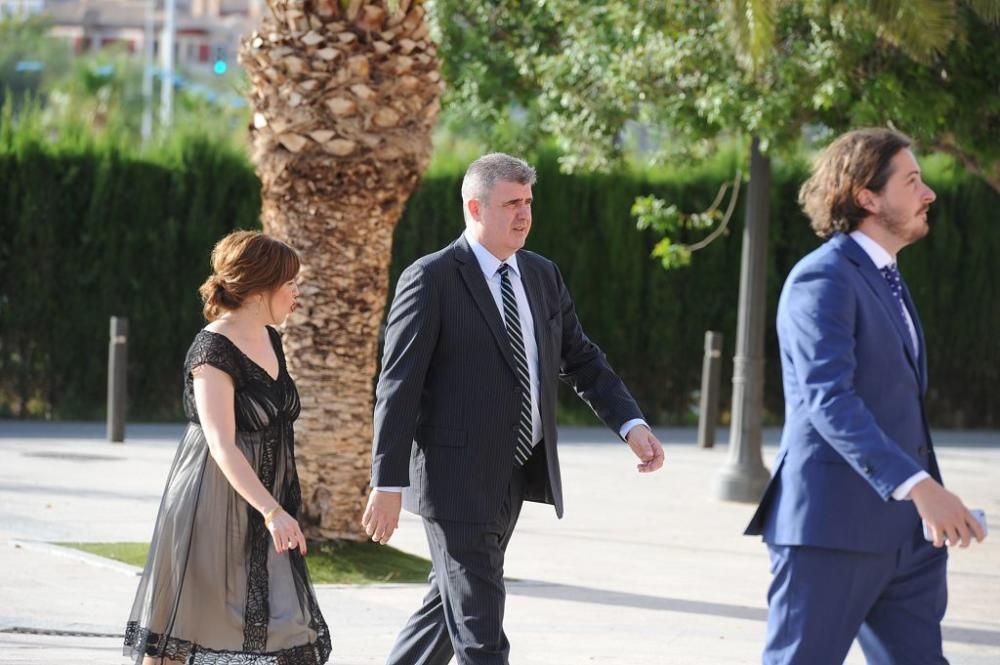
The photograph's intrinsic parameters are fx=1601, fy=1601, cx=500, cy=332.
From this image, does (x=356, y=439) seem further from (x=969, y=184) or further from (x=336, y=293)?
(x=969, y=184)

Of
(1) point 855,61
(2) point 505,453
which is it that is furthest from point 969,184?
(2) point 505,453

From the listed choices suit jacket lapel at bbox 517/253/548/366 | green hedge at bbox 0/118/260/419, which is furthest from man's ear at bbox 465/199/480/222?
green hedge at bbox 0/118/260/419

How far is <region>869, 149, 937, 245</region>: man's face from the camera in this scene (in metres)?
4.46

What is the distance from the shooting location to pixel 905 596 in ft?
14.2

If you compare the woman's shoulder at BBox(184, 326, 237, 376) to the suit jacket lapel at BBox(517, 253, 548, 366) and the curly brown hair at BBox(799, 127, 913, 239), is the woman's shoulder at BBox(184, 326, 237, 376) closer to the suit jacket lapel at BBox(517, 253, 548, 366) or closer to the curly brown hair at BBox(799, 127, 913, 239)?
the suit jacket lapel at BBox(517, 253, 548, 366)

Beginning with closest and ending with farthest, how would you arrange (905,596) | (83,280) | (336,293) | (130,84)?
(905,596), (336,293), (83,280), (130,84)

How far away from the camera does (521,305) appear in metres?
5.43

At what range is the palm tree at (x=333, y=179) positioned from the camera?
8.80 meters

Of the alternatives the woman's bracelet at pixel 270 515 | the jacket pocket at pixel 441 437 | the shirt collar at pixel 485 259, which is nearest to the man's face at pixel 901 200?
the shirt collar at pixel 485 259

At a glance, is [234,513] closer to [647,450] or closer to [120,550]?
[647,450]

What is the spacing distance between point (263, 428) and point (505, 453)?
0.79 meters

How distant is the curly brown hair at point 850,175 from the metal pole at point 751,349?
26.1ft

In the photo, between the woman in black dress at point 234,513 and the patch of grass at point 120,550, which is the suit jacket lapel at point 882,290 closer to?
the woman in black dress at point 234,513

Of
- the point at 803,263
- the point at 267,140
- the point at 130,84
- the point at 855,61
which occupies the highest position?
the point at 130,84
